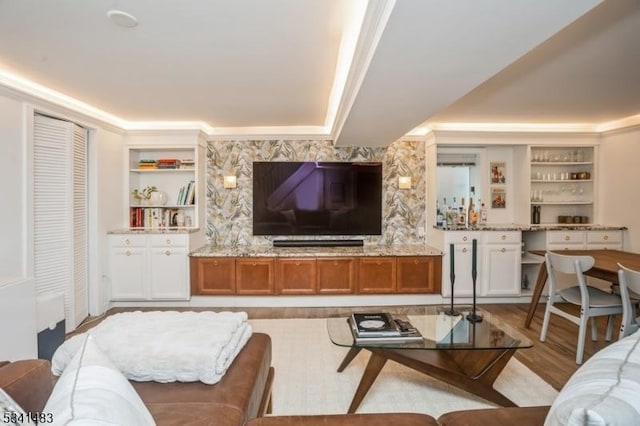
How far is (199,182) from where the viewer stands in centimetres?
457

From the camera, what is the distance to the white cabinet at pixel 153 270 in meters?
4.20

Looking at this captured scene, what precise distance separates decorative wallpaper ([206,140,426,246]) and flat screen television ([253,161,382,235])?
126 mm

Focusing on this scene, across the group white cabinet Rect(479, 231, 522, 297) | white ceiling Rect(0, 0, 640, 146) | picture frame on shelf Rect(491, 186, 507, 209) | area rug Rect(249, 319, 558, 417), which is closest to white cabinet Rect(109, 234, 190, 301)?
white ceiling Rect(0, 0, 640, 146)

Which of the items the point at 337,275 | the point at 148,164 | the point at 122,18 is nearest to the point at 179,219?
the point at 148,164

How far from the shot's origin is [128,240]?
4.18 metres

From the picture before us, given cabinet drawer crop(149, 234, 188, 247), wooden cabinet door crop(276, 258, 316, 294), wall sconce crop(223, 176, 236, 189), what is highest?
wall sconce crop(223, 176, 236, 189)

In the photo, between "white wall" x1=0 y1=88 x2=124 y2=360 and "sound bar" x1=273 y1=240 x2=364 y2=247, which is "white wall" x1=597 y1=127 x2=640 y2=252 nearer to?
"sound bar" x1=273 y1=240 x2=364 y2=247

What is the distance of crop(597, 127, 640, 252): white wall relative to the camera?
13.7 feet

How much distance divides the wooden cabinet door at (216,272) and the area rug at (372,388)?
4.96 feet

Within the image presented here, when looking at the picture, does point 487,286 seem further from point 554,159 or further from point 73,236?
point 73,236

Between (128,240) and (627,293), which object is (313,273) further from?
(627,293)

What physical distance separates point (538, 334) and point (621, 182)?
8.23 feet

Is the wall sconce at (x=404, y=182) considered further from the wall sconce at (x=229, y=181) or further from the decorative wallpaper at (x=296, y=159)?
the wall sconce at (x=229, y=181)

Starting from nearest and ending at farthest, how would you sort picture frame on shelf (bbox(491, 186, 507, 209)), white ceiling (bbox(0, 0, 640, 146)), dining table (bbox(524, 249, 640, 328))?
white ceiling (bbox(0, 0, 640, 146)), dining table (bbox(524, 249, 640, 328)), picture frame on shelf (bbox(491, 186, 507, 209))
